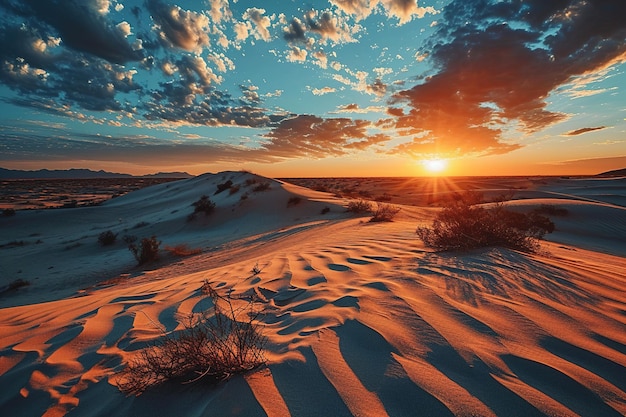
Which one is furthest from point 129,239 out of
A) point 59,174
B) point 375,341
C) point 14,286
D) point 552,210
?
point 59,174

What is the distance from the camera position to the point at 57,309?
3857mm

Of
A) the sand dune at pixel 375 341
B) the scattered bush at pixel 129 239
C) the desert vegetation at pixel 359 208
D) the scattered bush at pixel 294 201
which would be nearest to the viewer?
the sand dune at pixel 375 341

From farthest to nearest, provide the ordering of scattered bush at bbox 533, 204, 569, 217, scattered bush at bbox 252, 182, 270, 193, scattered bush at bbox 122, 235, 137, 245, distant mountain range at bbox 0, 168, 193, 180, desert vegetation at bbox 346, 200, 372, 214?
distant mountain range at bbox 0, 168, 193, 180 → scattered bush at bbox 252, 182, 270, 193 → scattered bush at bbox 122, 235, 137, 245 → desert vegetation at bbox 346, 200, 372, 214 → scattered bush at bbox 533, 204, 569, 217

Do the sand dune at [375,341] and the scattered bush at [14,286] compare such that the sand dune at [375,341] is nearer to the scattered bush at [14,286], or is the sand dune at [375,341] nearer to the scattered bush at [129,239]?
the scattered bush at [14,286]

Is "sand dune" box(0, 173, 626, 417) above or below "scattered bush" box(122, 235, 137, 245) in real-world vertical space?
above

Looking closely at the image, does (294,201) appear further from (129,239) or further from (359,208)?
(129,239)

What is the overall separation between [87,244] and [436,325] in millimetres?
13784

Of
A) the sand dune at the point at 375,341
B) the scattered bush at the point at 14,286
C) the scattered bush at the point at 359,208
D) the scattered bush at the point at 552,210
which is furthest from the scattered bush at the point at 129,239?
the scattered bush at the point at 552,210

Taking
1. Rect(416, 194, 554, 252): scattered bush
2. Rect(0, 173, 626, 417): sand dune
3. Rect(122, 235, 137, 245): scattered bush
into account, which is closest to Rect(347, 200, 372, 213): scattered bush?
Rect(416, 194, 554, 252): scattered bush

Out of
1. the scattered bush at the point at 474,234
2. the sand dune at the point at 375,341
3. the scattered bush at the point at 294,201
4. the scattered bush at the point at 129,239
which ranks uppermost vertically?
the scattered bush at the point at 474,234

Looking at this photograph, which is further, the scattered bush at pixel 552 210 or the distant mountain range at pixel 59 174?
the distant mountain range at pixel 59 174

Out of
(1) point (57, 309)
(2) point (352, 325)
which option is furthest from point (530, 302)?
(1) point (57, 309)

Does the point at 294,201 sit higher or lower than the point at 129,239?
higher

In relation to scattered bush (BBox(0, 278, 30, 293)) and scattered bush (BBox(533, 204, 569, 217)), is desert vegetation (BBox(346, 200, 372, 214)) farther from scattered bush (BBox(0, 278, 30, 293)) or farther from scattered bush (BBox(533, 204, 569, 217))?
scattered bush (BBox(0, 278, 30, 293))
